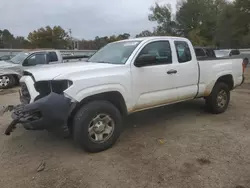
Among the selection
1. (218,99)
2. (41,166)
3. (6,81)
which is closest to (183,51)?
(218,99)

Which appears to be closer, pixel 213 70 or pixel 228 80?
pixel 213 70

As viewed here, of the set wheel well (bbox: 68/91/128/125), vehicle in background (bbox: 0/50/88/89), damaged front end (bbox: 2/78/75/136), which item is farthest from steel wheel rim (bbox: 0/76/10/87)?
wheel well (bbox: 68/91/128/125)

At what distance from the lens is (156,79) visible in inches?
179

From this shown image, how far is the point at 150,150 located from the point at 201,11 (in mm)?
48642

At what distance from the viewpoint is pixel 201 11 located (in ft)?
156

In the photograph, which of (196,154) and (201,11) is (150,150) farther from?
(201,11)

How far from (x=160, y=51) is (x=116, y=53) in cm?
85

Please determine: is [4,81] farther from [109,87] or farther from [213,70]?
[213,70]

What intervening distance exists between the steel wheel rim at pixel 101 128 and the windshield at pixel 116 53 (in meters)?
1.05

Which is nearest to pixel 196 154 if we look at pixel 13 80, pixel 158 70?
pixel 158 70

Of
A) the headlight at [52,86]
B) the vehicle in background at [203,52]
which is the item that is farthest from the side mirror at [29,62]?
the headlight at [52,86]

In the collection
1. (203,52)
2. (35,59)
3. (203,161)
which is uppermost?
(203,52)

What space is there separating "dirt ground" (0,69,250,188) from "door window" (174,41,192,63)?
136 cm

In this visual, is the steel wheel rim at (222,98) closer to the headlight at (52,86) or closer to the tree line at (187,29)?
the headlight at (52,86)
